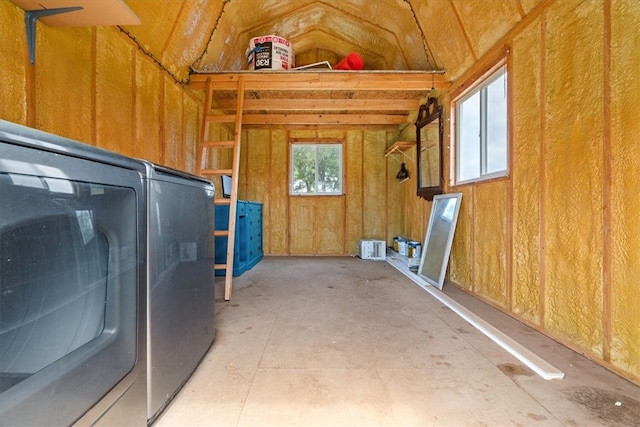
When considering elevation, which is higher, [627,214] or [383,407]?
[627,214]

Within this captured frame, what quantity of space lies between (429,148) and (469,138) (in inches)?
30.4

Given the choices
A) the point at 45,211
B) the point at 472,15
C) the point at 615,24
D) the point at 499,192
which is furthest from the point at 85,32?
the point at 499,192

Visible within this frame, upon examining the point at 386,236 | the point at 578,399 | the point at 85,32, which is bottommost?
the point at 578,399

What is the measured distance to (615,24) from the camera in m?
1.42

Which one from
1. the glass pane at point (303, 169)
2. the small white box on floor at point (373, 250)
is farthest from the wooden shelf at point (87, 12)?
the small white box on floor at point (373, 250)

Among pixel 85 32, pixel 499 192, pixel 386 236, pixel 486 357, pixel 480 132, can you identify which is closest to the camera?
pixel 486 357

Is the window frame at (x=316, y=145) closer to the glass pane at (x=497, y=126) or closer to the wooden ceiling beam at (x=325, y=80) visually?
the wooden ceiling beam at (x=325, y=80)

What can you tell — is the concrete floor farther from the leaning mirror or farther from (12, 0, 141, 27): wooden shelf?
(12, 0, 141, 27): wooden shelf

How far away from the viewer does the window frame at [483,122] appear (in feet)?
7.20

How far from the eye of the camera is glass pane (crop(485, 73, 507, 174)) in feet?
7.66

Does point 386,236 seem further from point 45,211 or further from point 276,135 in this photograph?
point 45,211

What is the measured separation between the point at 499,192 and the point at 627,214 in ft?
3.12

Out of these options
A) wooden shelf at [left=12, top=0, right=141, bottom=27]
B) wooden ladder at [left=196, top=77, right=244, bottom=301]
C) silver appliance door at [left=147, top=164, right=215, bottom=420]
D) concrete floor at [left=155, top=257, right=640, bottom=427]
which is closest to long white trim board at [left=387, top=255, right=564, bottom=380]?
concrete floor at [left=155, top=257, right=640, bottom=427]

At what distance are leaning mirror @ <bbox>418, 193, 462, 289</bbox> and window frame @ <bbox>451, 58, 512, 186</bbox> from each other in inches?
10.2
